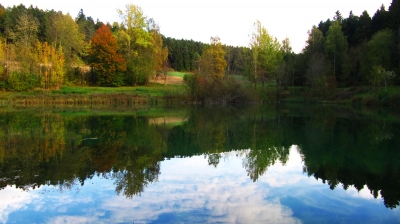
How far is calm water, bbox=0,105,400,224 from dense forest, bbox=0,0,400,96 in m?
33.0

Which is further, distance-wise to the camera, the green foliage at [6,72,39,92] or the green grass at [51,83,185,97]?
the green grass at [51,83,185,97]

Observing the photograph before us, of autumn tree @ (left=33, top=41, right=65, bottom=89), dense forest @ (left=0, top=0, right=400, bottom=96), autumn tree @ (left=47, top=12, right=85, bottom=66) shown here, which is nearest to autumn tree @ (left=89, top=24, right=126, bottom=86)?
dense forest @ (left=0, top=0, right=400, bottom=96)

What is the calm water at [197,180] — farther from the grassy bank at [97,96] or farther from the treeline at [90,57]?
the treeline at [90,57]

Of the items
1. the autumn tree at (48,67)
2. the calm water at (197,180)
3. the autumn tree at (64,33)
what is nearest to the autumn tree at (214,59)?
the autumn tree at (48,67)

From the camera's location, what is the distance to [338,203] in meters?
6.12

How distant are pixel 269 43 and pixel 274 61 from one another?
3346 mm

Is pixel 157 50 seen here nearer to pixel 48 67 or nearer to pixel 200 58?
pixel 200 58

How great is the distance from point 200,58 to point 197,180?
45.8 m

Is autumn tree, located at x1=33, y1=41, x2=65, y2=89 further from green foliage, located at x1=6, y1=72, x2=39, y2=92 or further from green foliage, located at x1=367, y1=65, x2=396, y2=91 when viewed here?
green foliage, located at x1=367, y1=65, x2=396, y2=91

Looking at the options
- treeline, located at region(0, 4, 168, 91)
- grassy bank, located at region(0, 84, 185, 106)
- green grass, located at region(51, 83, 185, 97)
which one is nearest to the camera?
grassy bank, located at region(0, 84, 185, 106)

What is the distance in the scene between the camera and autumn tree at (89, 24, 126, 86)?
160ft

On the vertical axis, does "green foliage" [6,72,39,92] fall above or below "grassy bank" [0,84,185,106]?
above

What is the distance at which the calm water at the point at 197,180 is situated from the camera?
5559 millimetres

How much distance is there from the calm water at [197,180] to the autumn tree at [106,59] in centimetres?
3676
